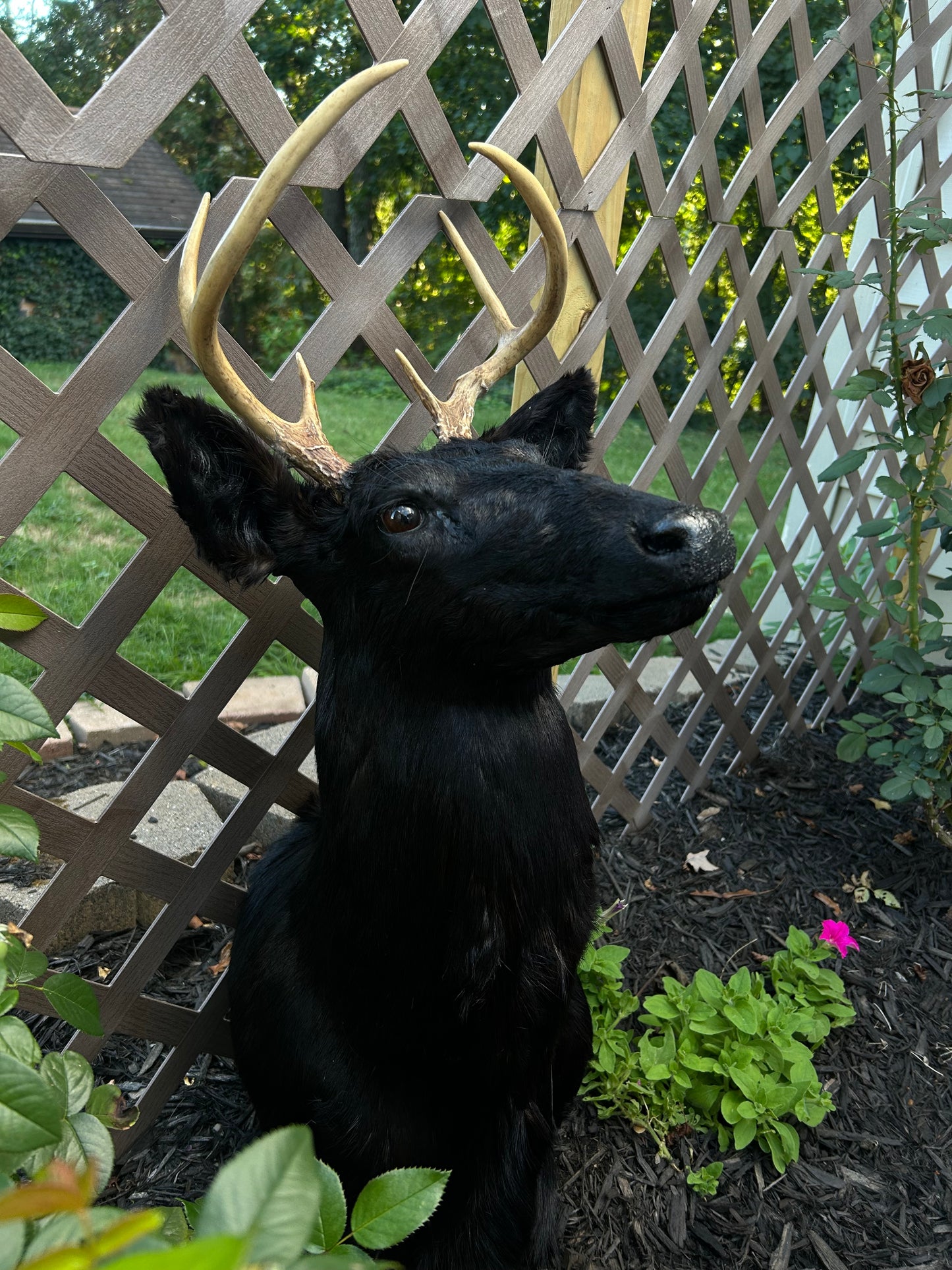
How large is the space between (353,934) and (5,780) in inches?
23.4

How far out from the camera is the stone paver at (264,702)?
3.17m

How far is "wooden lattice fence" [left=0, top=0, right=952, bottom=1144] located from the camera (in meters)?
1.43

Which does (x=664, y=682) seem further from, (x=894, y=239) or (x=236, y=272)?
(x=236, y=272)

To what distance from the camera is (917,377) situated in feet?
7.84

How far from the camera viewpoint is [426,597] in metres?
1.38

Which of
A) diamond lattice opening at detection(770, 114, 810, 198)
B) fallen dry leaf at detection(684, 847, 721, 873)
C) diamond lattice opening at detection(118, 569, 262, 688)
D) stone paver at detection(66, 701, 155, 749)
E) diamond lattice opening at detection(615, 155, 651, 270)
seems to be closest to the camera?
fallen dry leaf at detection(684, 847, 721, 873)

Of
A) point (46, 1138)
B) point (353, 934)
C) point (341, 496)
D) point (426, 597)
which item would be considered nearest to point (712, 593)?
point (426, 597)

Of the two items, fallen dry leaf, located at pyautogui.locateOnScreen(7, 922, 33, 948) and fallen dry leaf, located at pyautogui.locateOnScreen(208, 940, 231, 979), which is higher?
fallen dry leaf, located at pyautogui.locateOnScreen(7, 922, 33, 948)

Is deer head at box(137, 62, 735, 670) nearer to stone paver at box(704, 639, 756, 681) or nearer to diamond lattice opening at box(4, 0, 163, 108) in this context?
stone paver at box(704, 639, 756, 681)

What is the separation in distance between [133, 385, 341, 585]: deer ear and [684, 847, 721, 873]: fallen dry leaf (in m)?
1.62

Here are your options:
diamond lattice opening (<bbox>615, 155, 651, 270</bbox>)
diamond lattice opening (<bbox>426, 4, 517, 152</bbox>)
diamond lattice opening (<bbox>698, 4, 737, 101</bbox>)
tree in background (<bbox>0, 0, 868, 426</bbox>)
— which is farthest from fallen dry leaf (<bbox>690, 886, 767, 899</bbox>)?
diamond lattice opening (<bbox>698, 4, 737, 101</bbox>)

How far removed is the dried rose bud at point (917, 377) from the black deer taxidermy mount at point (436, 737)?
1.19 metres

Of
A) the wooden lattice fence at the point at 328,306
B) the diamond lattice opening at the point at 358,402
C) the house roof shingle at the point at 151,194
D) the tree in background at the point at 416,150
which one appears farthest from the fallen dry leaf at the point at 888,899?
the house roof shingle at the point at 151,194

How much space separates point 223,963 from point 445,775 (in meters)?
1.19
